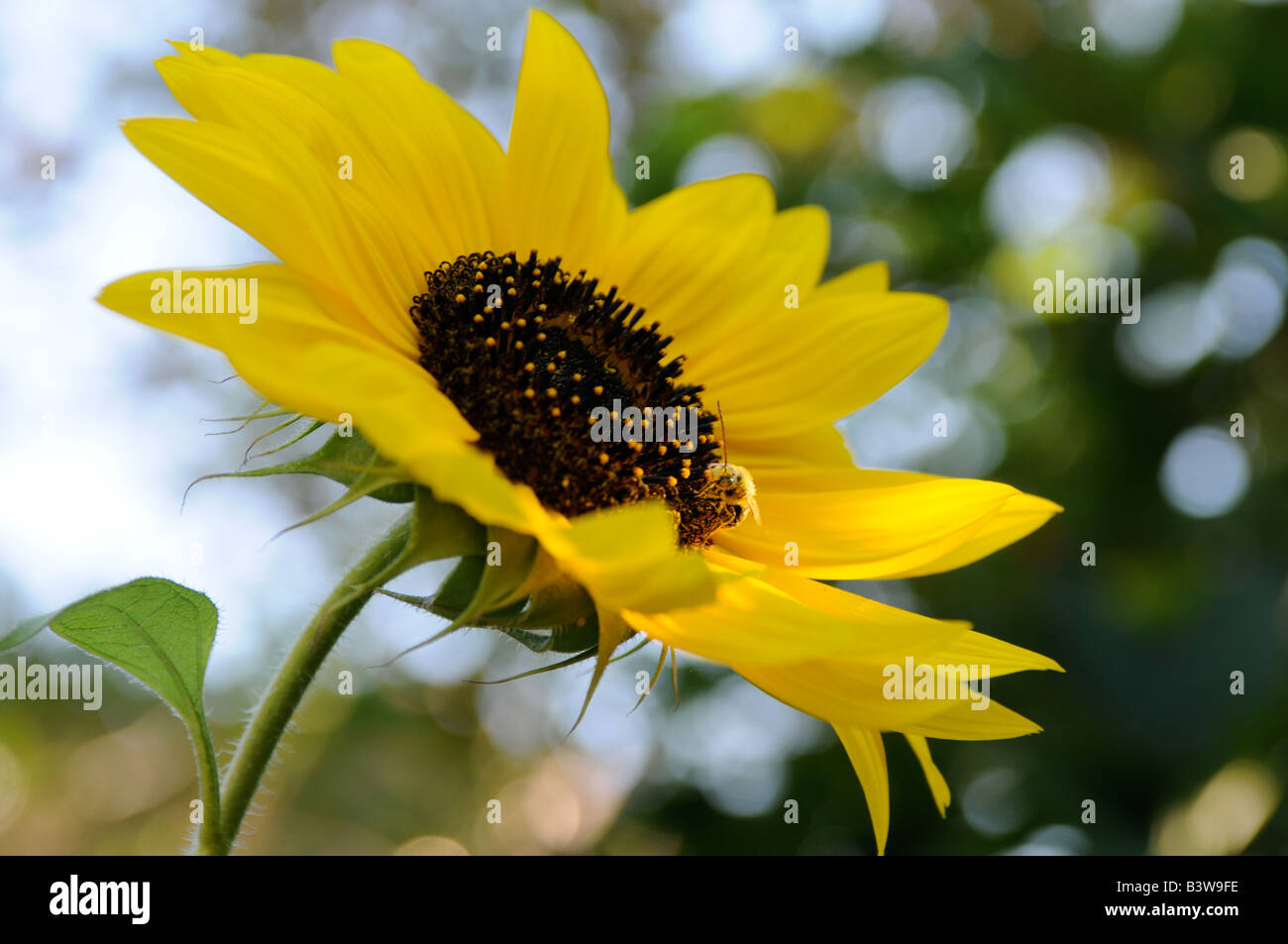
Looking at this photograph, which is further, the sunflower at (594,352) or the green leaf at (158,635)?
the green leaf at (158,635)

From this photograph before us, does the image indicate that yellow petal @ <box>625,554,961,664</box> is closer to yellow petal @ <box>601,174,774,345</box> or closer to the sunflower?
the sunflower

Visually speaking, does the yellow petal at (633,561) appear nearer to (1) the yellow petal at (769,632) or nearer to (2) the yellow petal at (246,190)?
(1) the yellow petal at (769,632)

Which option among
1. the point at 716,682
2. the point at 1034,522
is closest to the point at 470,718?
the point at 716,682

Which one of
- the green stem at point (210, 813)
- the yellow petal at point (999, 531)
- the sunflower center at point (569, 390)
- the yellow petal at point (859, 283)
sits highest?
the yellow petal at point (859, 283)

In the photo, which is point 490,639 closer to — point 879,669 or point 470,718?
point 470,718

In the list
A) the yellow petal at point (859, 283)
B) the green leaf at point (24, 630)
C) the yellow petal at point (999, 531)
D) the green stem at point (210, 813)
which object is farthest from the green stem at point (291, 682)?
the yellow petal at point (859, 283)

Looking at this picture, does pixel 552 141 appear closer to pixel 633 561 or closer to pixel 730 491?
pixel 730 491

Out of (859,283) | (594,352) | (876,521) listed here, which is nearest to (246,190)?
(594,352)

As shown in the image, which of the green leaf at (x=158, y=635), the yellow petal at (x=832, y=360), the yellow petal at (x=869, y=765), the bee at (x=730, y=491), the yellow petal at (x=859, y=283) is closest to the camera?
the green leaf at (x=158, y=635)
